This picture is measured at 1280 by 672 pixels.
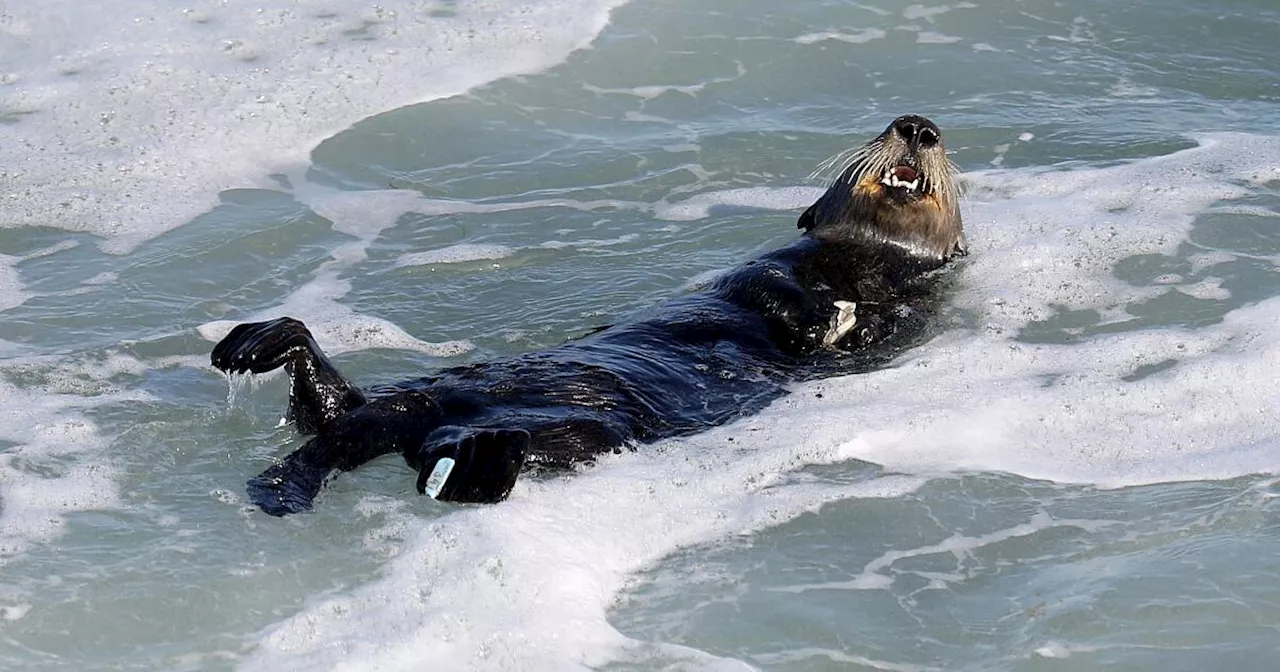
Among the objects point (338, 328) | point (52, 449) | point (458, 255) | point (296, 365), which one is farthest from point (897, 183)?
point (52, 449)

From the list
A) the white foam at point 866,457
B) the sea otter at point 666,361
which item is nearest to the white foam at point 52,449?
the sea otter at point 666,361

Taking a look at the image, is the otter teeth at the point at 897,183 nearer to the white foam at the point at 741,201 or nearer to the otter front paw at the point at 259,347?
the white foam at the point at 741,201

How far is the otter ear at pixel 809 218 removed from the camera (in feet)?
24.9

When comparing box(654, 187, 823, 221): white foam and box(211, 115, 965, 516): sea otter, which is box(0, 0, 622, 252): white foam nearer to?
box(654, 187, 823, 221): white foam

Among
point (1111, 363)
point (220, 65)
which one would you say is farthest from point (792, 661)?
point (220, 65)

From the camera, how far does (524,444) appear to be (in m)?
5.20

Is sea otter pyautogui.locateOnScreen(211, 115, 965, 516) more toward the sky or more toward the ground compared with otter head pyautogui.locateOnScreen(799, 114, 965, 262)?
more toward the ground

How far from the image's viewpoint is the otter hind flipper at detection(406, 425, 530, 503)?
16.6ft

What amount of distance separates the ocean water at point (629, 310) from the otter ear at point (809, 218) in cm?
49

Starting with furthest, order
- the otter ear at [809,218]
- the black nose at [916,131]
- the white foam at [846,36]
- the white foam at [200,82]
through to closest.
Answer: the white foam at [846,36] → the white foam at [200,82] → the otter ear at [809,218] → the black nose at [916,131]

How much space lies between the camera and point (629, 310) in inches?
286

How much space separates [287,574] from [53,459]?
1229 millimetres

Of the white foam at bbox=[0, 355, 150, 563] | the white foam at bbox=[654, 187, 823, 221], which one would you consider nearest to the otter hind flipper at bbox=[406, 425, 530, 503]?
the white foam at bbox=[0, 355, 150, 563]

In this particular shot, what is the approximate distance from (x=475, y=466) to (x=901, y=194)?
295cm
